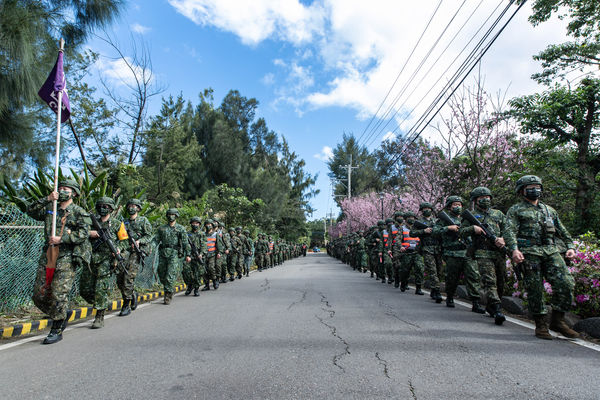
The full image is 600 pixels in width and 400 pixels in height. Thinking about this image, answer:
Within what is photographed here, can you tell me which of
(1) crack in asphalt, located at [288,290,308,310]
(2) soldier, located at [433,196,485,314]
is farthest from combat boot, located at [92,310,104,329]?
(2) soldier, located at [433,196,485,314]

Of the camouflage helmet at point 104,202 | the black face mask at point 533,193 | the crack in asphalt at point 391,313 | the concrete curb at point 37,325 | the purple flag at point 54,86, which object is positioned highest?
the purple flag at point 54,86

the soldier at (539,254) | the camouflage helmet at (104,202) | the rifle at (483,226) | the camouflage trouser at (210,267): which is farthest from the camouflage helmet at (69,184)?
the soldier at (539,254)

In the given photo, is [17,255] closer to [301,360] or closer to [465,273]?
[301,360]

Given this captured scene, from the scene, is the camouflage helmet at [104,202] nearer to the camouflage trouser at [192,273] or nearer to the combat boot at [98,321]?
the combat boot at [98,321]

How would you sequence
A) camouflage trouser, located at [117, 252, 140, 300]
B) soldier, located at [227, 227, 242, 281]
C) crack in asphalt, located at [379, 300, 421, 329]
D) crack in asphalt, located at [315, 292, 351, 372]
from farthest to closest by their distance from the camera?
soldier, located at [227, 227, 242, 281], camouflage trouser, located at [117, 252, 140, 300], crack in asphalt, located at [379, 300, 421, 329], crack in asphalt, located at [315, 292, 351, 372]

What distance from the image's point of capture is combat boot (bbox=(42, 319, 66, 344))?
468cm

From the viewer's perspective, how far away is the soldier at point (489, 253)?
5.90m

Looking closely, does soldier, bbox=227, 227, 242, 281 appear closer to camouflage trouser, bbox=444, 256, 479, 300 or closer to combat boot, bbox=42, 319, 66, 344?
camouflage trouser, bbox=444, 256, 479, 300

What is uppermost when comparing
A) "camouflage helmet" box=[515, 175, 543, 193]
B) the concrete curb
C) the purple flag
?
the purple flag

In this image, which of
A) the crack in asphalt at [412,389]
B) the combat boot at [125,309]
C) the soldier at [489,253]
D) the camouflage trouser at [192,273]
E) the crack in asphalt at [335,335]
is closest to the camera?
the crack in asphalt at [412,389]

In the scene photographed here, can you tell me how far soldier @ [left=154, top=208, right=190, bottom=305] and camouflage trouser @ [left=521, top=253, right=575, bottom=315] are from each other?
627cm

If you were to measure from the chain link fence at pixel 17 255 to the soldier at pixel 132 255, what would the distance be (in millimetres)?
1398

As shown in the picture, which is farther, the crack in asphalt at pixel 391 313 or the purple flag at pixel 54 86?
the purple flag at pixel 54 86

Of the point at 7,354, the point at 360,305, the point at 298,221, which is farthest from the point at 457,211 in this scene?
the point at 298,221
